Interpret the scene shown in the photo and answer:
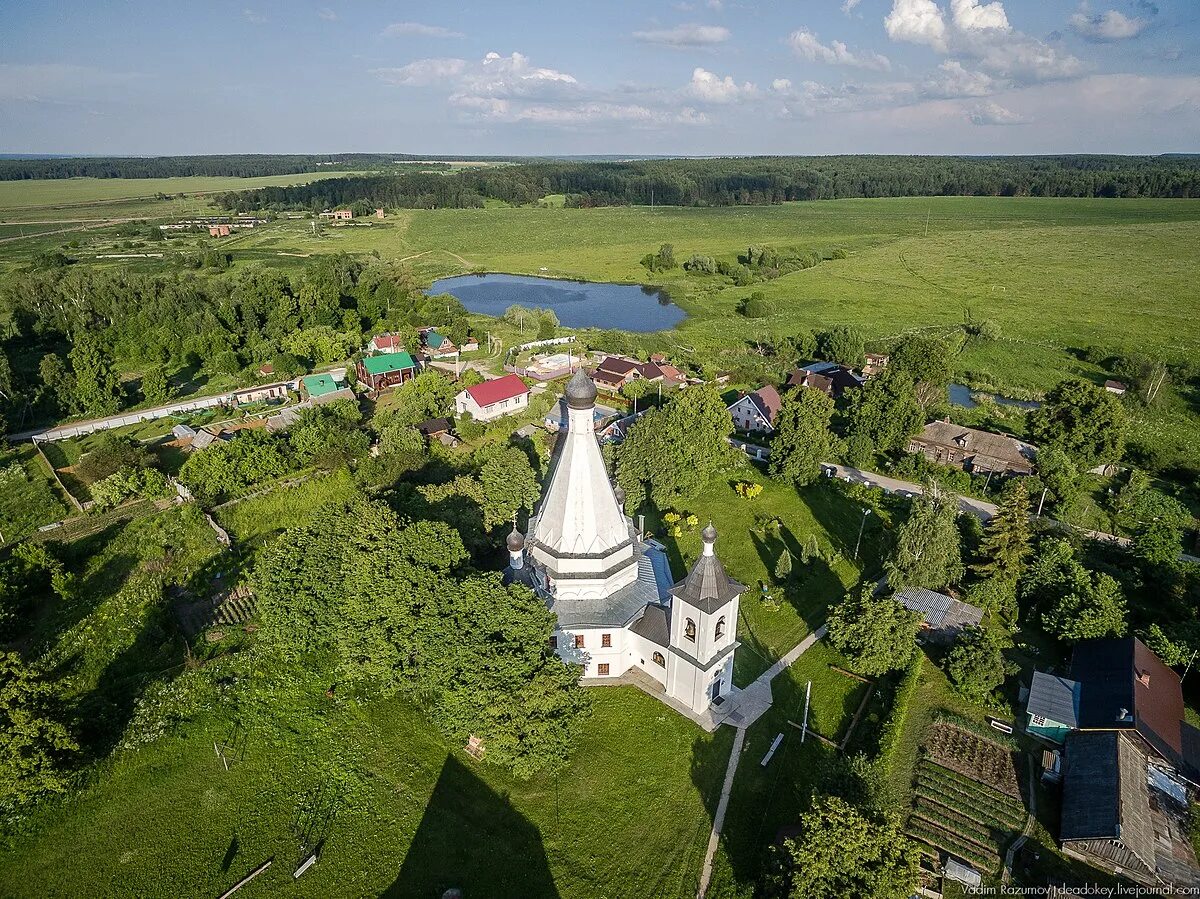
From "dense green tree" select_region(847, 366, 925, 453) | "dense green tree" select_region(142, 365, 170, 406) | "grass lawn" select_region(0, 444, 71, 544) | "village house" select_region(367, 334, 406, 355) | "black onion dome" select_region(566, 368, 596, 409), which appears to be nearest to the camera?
"black onion dome" select_region(566, 368, 596, 409)

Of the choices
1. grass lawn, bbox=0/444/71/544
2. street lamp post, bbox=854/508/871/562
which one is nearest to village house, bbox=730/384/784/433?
street lamp post, bbox=854/508/871/562

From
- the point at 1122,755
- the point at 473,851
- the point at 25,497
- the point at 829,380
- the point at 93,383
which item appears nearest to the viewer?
the point at 473,851

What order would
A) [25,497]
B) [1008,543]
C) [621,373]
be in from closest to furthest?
1. [1008,543]
2. [25,497]
3. [621,373]

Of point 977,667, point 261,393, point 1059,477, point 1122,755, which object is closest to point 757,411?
point 1059,477

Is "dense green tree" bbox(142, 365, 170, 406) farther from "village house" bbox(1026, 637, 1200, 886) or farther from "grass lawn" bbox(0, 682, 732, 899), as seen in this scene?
"village house" bbox(1026, 637, 1200, 886)

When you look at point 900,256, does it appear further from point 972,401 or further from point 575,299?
point 972,401

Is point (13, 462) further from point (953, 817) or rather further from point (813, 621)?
point (953, 817)

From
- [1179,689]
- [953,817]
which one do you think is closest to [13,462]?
[953,817]
